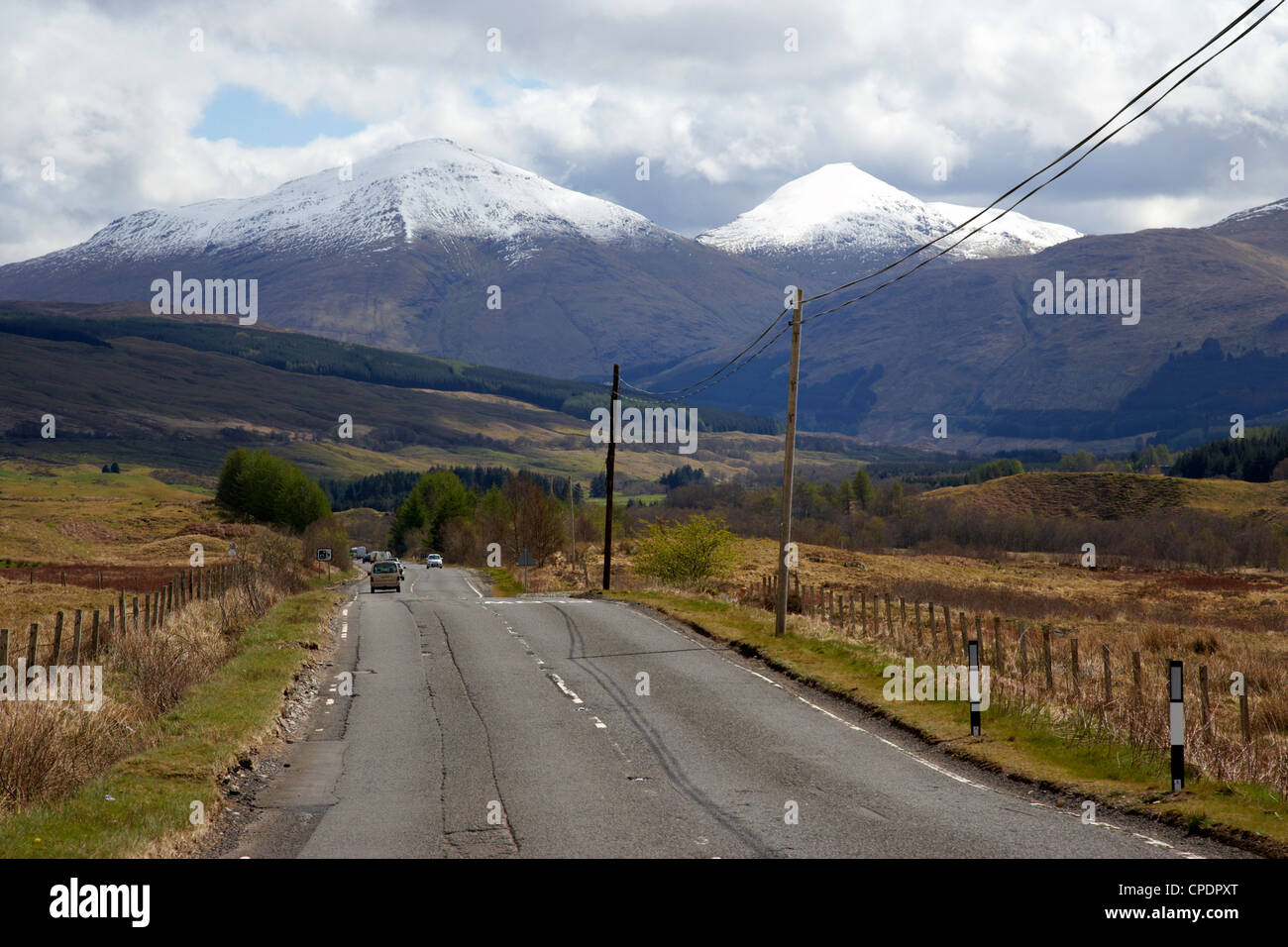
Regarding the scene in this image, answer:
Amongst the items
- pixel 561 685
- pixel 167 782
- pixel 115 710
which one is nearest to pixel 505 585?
pixel 561 685

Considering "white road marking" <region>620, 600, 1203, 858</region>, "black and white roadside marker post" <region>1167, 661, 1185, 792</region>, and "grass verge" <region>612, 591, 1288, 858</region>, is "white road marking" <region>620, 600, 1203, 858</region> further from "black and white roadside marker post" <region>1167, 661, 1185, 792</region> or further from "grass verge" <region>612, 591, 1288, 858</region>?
"black and white roadside marker post" <region>1167, 661, 1185, 792</region>

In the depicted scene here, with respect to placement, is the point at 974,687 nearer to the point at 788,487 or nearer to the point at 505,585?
the point at 788,487

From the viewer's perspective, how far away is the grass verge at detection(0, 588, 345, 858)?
32.8 feet

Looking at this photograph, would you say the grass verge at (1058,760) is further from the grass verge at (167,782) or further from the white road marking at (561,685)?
the grass verge at (167,782)

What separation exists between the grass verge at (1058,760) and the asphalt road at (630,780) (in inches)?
14.4

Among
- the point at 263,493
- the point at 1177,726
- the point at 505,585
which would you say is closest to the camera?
the point at 1177,726

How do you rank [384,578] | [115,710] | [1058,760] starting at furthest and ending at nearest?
[384,578] → [115,710] → [1058,760]

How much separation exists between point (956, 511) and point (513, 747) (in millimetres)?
147546

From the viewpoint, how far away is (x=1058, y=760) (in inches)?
579

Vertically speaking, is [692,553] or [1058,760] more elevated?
[692,553]

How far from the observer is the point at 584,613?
1419 inches

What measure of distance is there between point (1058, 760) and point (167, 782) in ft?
34.9

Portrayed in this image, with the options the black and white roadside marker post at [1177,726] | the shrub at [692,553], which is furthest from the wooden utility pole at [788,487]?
the shrub at [692,553]
